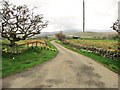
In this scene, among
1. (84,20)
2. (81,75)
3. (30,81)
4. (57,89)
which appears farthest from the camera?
(84,20)

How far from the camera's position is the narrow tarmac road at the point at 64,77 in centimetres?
1792

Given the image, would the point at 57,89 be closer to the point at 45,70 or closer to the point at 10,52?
the point at 45,70

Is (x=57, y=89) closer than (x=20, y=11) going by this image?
Yes

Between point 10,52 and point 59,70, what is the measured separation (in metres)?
11.8

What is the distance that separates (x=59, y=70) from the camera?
22.9 meters

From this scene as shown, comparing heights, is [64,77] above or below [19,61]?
above

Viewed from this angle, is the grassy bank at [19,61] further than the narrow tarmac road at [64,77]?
Yes

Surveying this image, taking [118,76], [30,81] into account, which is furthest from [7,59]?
[118,76]

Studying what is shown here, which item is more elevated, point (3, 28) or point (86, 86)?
point (3, 28)

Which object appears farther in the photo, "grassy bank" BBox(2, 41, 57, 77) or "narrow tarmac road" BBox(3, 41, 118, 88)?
"grassy bank" BBox(2, 41, 57, 77)

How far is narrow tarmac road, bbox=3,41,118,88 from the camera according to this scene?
58.8 feet

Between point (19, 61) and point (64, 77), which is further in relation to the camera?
point (19, 61)

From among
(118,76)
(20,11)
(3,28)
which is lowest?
(118,76)

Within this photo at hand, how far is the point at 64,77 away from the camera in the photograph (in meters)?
20.2
